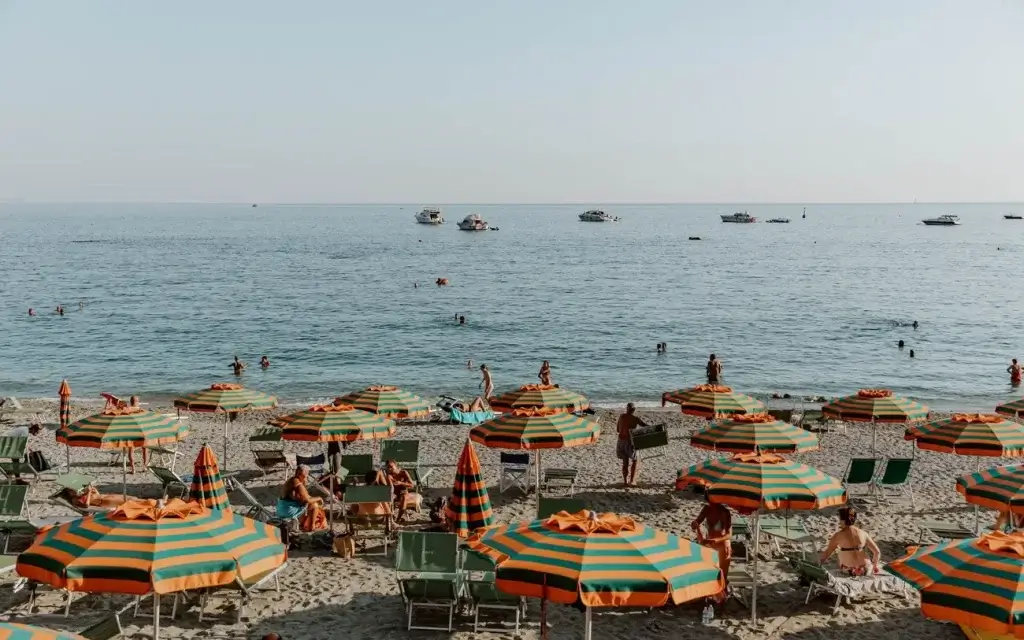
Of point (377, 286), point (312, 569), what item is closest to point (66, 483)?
point (312, 569)

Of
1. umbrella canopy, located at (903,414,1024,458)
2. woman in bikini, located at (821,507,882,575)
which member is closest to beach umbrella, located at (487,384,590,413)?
umbrella canopy, located at (903,414,1024,458)

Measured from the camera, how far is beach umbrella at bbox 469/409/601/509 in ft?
45.2

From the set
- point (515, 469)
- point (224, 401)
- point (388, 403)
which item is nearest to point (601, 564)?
point (515, 469)

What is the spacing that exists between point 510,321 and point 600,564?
172ft

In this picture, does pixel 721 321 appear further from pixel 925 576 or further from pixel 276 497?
pixel 925 576

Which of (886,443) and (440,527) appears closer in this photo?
(440,527)

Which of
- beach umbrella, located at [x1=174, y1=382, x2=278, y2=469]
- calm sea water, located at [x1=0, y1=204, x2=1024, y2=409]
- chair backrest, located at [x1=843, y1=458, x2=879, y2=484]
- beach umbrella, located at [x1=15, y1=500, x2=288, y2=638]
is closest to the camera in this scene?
beach umbrella, located at [x1=15, y1=500, x2=288, y2=638]

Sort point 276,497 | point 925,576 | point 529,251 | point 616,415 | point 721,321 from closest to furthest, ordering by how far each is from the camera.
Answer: point 925,576
point 276,497
point 616,415
point 721,321
point 529,251

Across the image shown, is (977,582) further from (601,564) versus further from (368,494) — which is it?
(368,494)

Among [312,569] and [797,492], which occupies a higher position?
[797,492]

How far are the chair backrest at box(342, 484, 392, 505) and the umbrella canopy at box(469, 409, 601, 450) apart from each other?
1629 millimetres

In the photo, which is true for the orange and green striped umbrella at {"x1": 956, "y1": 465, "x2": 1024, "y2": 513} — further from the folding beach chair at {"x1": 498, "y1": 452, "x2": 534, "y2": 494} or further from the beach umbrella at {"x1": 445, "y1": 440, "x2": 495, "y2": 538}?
the folding beach chair at {"x1": 498, "y1": 452, "x2": 534, "y2": 494}

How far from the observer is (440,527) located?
1289 centimetres

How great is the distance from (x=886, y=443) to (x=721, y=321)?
37476 mm
